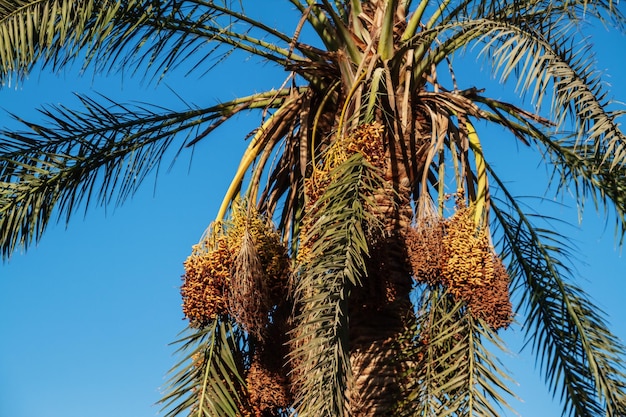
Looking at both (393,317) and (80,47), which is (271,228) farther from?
(80,47)

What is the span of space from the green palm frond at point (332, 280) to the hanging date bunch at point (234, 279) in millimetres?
435

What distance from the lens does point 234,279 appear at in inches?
272

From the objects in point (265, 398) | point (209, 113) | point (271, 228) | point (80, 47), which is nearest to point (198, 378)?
point (265, 398)

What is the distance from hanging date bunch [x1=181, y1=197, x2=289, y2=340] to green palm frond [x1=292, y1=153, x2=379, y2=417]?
1.43 feet

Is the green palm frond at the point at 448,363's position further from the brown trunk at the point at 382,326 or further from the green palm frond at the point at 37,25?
the green palm frond at the point at 37,25

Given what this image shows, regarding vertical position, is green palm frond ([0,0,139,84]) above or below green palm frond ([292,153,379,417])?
above

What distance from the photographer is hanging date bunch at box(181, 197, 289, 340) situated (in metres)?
6.91

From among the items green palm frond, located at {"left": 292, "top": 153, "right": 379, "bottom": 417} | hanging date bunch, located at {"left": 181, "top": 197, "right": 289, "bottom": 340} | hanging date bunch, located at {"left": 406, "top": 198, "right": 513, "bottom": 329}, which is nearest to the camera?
green palm frond, located at {"left": 292, "top": 153, "right": 379, "bottom": 417}

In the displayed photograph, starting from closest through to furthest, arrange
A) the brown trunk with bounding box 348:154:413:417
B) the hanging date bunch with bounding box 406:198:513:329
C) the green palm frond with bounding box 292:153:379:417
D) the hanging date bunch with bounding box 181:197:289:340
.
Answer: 1. the green palm frond with bounding box 292:153:379:417
2. the hanging date bunch with bounding box 406:198:513:329
3. the hanging date bunch with bounding box 181:197:289:340
4. the brown trunk with bounding box 348:154:413:417

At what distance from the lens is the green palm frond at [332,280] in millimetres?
5824

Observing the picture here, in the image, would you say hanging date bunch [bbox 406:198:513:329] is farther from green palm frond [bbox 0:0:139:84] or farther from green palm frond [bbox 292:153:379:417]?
green palm frond [bbox 0:0:139:84]

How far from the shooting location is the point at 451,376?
703 centimetres

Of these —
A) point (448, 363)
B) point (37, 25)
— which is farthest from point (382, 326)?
point (37, 25)

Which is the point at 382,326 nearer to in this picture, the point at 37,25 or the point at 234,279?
the point at 234,279
